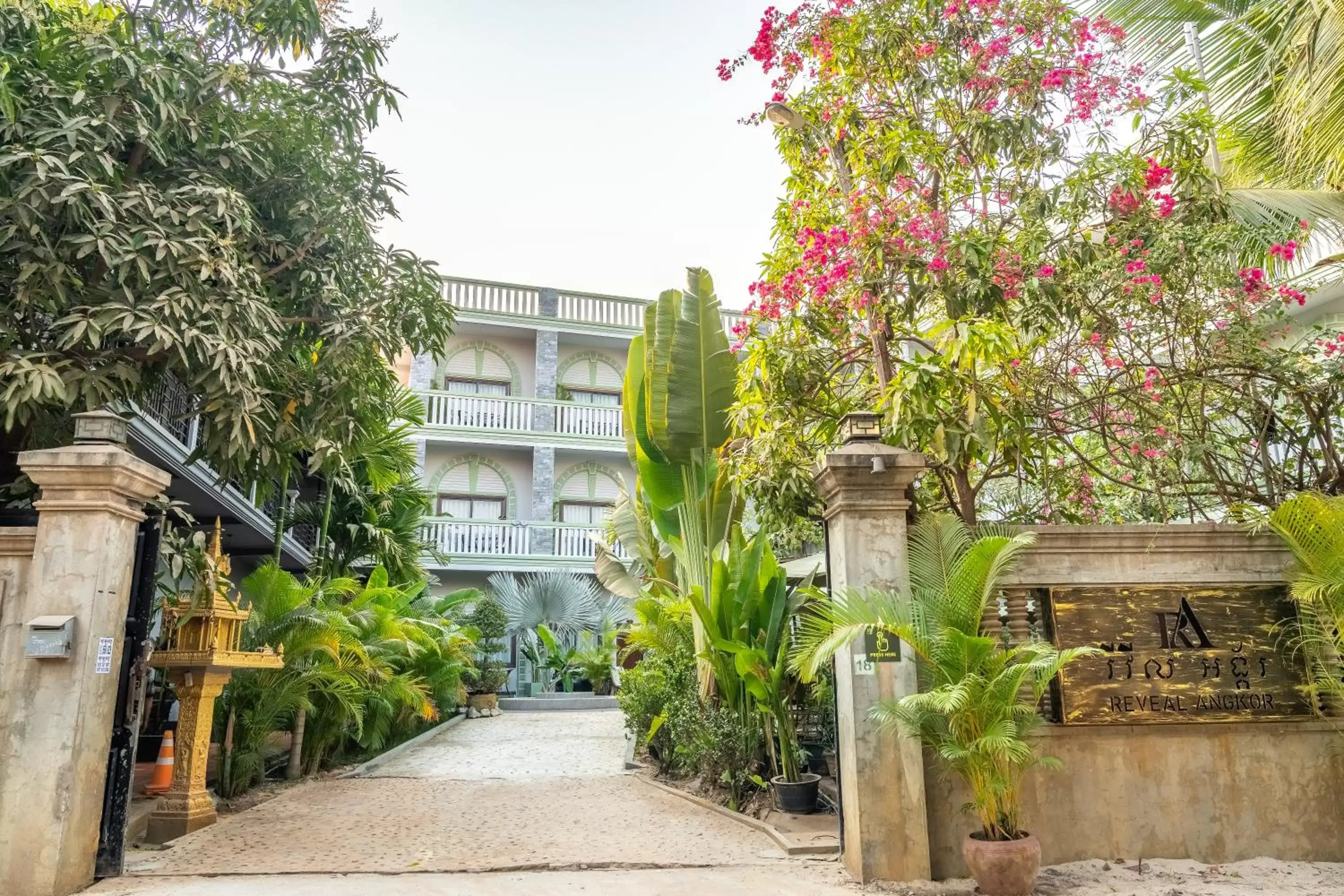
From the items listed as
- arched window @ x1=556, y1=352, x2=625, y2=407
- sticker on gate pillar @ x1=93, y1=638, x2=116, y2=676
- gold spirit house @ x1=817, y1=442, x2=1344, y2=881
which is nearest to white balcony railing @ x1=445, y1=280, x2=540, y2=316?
arched window @ x1=556, y1=352, x2=625, y2=407

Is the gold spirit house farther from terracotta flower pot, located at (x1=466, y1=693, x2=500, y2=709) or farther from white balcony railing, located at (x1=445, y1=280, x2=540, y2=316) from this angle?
white balcony railing, located at (x1=445, y1=280, x2=540, y2=316)

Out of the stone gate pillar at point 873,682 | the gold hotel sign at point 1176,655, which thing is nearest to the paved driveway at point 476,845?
the stone gate pillar at point 873,682

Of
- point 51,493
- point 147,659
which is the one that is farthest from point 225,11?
point 147,659

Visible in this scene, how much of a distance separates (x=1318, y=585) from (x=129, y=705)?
713 centimetres

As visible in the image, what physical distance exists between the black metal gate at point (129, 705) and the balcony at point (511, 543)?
1442cm

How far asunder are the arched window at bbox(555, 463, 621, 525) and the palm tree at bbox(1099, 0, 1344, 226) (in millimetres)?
15874

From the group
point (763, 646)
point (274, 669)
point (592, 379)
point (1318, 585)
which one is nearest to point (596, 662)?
point (592, 379)

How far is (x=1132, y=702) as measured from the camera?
5.32 metres

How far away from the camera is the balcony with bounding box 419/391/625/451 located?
2088 cm

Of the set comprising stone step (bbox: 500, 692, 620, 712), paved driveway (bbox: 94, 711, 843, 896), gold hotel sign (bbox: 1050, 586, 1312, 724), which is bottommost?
paved driveway (bbox: 94, 711, 843, 896)

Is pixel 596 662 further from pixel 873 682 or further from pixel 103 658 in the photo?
pixel 873 682

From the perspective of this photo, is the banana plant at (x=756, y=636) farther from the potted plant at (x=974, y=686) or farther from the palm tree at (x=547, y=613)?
the palm tree at (x=547, y=613)

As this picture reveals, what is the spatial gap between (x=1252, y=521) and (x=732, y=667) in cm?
402

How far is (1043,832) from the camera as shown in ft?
17.1
